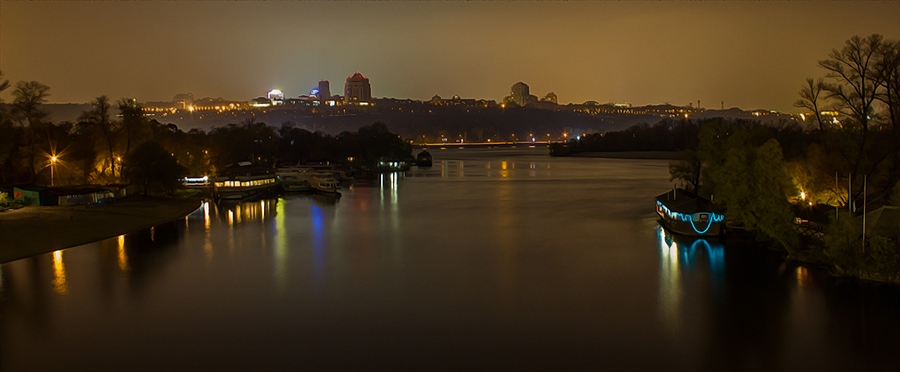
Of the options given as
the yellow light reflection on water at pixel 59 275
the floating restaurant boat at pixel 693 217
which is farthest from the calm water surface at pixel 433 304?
the floating restaurant boat at pixel 693 217

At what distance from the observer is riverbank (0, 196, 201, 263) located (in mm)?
12281

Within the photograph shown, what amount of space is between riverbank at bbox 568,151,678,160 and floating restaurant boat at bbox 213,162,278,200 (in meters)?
34.9

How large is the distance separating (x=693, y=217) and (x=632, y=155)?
4613cm

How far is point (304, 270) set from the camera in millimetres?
11250

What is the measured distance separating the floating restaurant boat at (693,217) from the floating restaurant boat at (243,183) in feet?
45.9

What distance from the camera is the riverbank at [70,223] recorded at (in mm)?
12281

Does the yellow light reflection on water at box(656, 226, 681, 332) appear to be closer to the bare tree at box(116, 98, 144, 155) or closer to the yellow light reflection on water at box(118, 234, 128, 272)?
the yellow light reflection on water at box(118, 234, 128, 272)

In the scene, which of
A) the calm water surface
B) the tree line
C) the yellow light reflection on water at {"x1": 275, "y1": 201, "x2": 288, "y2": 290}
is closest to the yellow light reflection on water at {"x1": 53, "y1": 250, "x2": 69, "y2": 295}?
the calm water surface

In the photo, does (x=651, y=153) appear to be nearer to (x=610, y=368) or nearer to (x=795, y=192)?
(x=795, y=192)

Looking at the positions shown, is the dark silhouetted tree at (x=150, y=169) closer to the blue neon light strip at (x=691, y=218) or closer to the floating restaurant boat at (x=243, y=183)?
the floating restaurant boat at (x=243, y=183)

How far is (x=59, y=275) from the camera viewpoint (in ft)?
34.5

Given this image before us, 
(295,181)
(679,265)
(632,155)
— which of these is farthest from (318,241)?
(632,155)

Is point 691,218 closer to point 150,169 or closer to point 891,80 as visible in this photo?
point 891,80

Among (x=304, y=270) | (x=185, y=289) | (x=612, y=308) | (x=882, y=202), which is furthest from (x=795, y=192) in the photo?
(x=185, y=289)
